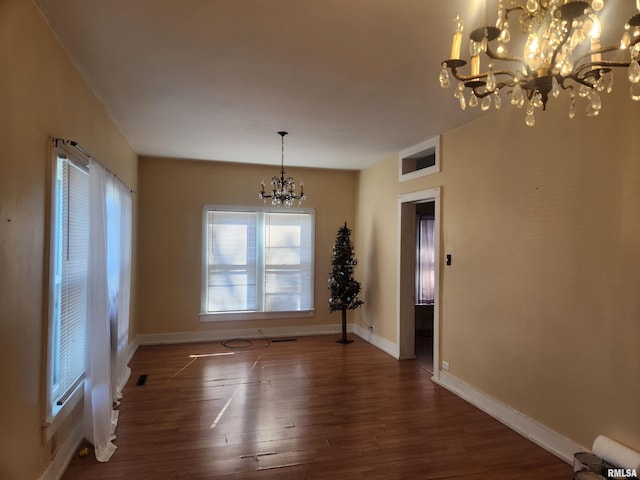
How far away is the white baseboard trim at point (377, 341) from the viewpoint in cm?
554

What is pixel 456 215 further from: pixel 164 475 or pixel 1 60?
pixel 1 60

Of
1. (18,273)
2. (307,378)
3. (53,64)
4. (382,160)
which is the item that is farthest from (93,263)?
(382,160)

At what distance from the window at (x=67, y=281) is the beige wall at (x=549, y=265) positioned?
349 cm

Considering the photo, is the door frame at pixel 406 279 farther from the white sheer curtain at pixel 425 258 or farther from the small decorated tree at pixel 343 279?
the white sheer curtain at pixel 425 258

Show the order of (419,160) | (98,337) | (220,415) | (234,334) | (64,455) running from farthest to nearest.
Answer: (234,334) → (419,160) → (220,415) → (98,337) → (64,455)

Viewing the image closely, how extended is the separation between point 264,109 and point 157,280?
142 inches

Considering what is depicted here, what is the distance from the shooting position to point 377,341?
19.9 ft

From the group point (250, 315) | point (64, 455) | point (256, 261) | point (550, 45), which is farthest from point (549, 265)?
point (250, 315)

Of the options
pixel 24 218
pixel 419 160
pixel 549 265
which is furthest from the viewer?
pixel 419 160

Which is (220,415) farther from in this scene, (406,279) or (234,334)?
(406,279)

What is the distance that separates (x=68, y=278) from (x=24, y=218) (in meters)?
0.85

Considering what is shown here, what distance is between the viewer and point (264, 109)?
3.72 m

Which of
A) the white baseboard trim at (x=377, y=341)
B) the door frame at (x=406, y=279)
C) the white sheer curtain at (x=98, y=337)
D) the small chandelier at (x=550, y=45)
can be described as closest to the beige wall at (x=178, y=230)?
the white baseboard trim at (x=377, y=341)

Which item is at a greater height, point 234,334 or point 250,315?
point 250,315
